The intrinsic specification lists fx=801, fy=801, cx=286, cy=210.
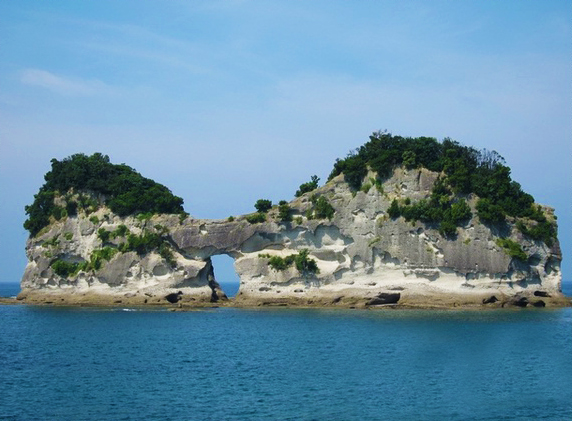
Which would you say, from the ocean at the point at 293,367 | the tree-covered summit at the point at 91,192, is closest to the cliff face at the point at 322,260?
the tree-covered summit at the point at 91,192

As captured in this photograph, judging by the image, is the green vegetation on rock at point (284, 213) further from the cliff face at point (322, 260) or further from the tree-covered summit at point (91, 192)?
the tree-covered summit at point (91, 192)

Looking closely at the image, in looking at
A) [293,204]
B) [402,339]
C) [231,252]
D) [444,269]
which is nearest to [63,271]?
[231,252]

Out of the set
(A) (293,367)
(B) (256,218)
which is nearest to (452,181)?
(B) (256,218)

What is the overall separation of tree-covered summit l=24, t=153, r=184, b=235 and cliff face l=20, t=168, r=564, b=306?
1.40 metres

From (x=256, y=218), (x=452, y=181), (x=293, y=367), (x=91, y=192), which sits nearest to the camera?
(x=293, y=367)

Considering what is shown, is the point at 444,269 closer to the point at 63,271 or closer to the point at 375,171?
the point at 375,171

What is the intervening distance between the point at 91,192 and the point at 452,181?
34.6 m

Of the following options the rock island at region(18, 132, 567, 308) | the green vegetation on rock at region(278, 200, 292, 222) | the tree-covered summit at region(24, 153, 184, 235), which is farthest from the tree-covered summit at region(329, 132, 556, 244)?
the tree-covered summit at region(24, 153, 184, 235)

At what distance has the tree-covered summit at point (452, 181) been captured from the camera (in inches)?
2532

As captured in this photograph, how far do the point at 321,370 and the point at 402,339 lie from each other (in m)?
10.1

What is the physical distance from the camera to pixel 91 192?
77562 mm

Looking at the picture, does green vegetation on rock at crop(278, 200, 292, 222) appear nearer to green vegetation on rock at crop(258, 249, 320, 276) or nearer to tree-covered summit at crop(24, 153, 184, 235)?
green vegetation on rock at crop(258, 249, 320, 276)

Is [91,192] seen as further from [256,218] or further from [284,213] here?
[284,213]

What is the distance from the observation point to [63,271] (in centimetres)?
7444
